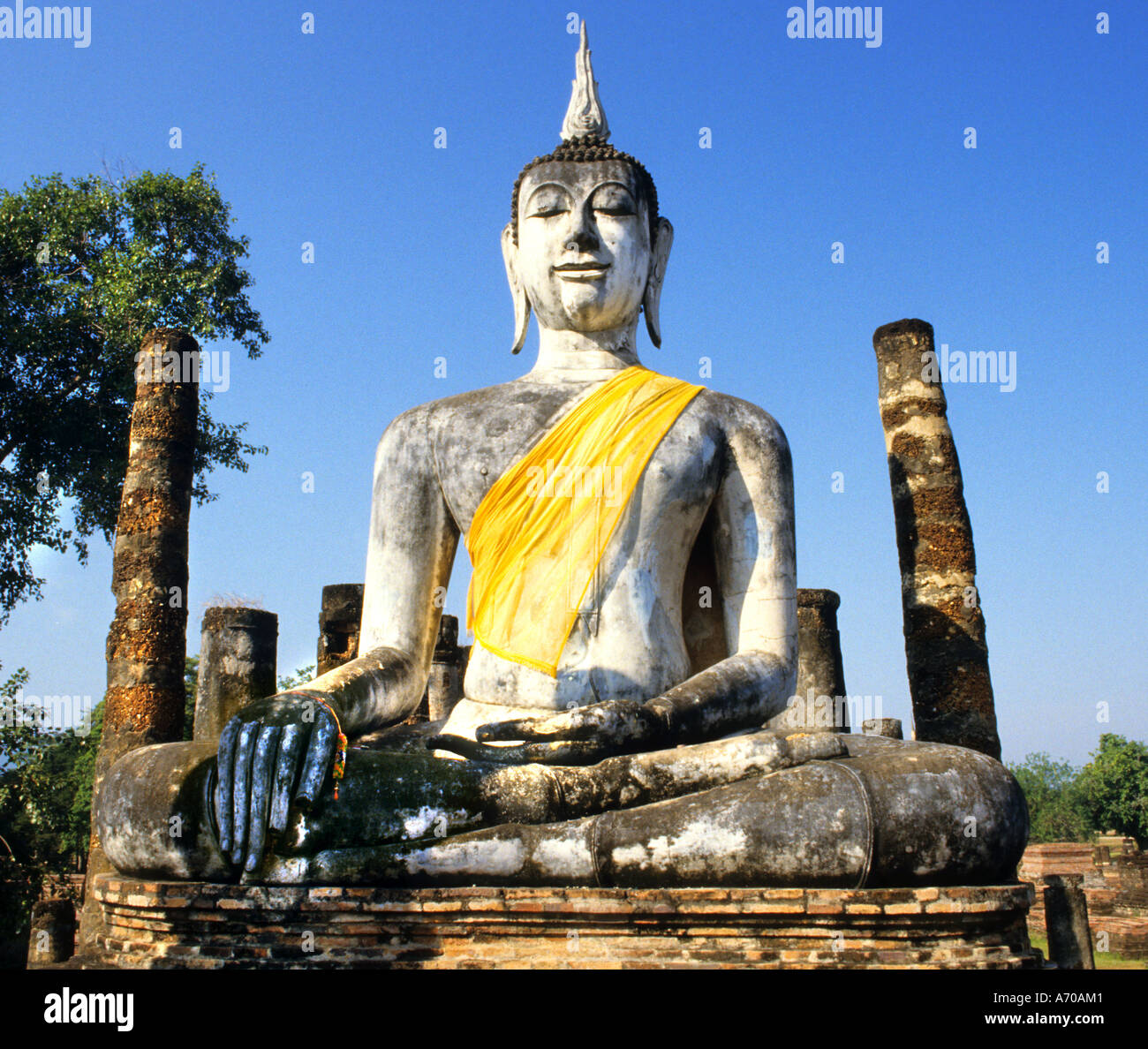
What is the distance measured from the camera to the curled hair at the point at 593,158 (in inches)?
214

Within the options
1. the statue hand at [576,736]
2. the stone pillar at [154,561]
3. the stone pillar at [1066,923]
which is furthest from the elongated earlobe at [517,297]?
the stone pillar at [1066,923]

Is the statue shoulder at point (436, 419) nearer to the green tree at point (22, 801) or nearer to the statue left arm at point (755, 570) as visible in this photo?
the statue left arm at point (755, 570)

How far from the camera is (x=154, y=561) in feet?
31.6

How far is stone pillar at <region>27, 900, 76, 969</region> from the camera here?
36.6 feet

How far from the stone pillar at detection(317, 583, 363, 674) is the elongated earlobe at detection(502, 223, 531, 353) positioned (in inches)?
218

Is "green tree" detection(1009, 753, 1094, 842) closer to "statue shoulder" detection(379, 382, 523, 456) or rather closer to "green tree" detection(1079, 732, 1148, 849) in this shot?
"green tree" detection(1079, 732, 1148, 849)

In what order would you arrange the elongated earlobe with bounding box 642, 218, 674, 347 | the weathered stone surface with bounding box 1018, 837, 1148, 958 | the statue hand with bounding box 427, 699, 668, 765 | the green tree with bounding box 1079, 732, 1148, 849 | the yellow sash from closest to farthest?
the statue hand with bounding box 427, 699, 668, 765
the yellow sash
the elongated earlobe with bounding box 642, 218, 674, 347
the weathered stone surface with bounding box 1018, 837, 1148, 958
the green tree with bounding box 1079, 732, 1148, 849

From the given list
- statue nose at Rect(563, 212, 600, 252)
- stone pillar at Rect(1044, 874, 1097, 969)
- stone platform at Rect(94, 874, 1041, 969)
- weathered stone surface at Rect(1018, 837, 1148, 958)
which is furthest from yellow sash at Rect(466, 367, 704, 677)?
weathered stone surface at Rect(1018, 837, 1148, 958)
